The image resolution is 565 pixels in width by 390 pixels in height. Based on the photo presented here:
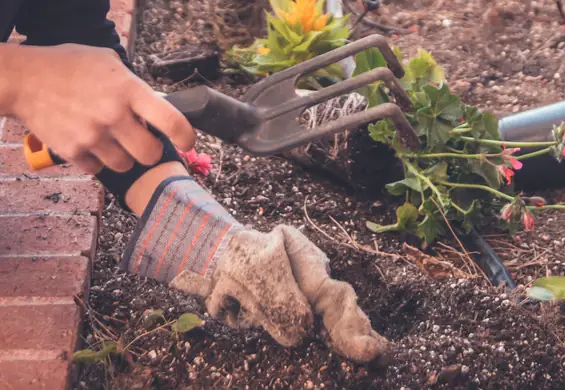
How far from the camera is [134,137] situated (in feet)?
2.79

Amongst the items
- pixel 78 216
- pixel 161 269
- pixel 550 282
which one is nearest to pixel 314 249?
pixel 161 269

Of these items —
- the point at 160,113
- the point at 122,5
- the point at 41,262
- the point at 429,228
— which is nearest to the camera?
the point at 160,113

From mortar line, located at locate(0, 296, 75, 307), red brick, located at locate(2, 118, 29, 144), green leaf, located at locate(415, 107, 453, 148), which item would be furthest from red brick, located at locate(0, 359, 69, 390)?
green leaf, located at locate(415, 107, 453, 148)

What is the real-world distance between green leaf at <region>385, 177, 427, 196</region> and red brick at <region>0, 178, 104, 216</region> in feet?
1.76

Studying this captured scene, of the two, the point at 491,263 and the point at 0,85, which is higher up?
the point at 0,85

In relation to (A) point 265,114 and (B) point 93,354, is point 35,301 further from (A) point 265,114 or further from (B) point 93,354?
(A) point 265,114

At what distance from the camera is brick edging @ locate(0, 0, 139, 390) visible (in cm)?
103

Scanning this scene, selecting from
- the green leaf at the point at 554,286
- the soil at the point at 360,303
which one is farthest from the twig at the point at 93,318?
the green leaf at the point at 554,286

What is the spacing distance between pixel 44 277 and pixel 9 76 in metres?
0.40

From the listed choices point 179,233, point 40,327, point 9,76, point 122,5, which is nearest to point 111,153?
point 9,76

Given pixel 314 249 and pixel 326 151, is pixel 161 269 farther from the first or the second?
pixel 326 151

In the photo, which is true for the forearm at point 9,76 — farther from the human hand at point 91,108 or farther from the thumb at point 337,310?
the thumb at point 337,310

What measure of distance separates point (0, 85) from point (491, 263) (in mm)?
859

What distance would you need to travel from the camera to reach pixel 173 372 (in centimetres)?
105
